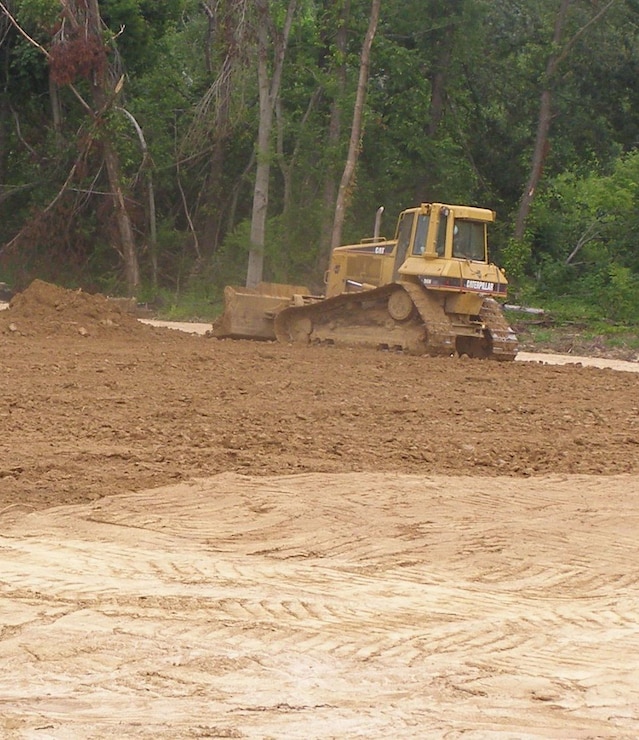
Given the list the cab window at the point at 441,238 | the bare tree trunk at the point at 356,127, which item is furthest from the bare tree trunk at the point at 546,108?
the cab window at the point at 441,238

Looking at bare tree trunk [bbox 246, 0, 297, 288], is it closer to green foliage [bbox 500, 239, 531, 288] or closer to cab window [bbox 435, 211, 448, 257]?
green foliage [bbox 500, 239, 531, 288]

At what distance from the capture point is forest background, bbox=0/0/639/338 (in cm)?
3475

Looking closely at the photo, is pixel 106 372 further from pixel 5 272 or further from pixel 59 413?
pixel 5 272

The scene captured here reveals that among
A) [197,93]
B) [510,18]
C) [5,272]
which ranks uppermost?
[510,18]

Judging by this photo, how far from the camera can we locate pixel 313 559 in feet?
25.4

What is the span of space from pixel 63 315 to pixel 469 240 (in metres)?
6.82

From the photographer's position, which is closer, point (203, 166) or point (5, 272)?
point (5, 272)

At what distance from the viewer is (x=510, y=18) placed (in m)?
39.2

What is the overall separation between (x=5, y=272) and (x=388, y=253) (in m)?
19.5

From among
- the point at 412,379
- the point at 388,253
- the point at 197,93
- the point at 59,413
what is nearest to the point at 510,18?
the point at 197,93

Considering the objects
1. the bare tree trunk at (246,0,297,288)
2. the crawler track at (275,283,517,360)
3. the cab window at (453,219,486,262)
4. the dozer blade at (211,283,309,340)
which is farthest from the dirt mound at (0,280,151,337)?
the bare tree trunk at (246,0,297,288)

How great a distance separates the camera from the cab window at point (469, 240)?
20891 millimetres

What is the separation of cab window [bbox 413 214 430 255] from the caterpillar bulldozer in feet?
0.05

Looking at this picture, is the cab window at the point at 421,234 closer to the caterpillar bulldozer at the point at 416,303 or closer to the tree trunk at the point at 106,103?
the caterpillar bulldozer at the point at 416,303
